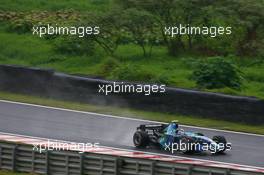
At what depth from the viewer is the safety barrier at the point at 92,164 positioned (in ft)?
58.2

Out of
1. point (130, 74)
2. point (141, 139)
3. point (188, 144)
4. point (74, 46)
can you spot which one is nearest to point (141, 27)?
point (74, 46)

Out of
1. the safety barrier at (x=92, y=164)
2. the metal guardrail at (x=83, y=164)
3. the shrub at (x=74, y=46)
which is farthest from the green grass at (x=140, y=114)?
the metal guardrail at (x=83, y=164)

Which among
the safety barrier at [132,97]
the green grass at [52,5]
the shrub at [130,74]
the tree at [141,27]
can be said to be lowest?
the safety barrier at [132,97]

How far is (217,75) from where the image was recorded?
28.8 m

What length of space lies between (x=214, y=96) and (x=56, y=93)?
17.4 ft

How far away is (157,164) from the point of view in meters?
18.1

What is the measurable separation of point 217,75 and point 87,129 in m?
5.51

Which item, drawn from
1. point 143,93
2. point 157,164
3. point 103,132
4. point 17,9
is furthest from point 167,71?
point 157,164

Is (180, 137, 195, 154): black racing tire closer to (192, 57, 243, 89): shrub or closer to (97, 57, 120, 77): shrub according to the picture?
(192, 57, 243, 89): shrub

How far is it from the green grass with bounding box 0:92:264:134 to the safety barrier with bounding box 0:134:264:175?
629cm

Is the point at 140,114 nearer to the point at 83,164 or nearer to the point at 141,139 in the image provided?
the point at 141,139

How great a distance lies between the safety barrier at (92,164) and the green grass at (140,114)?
6.29 metres

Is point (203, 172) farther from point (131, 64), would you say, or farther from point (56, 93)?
point (131, 64)

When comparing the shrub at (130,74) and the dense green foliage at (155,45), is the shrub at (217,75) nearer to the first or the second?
the dense green foliage at (155,45)
